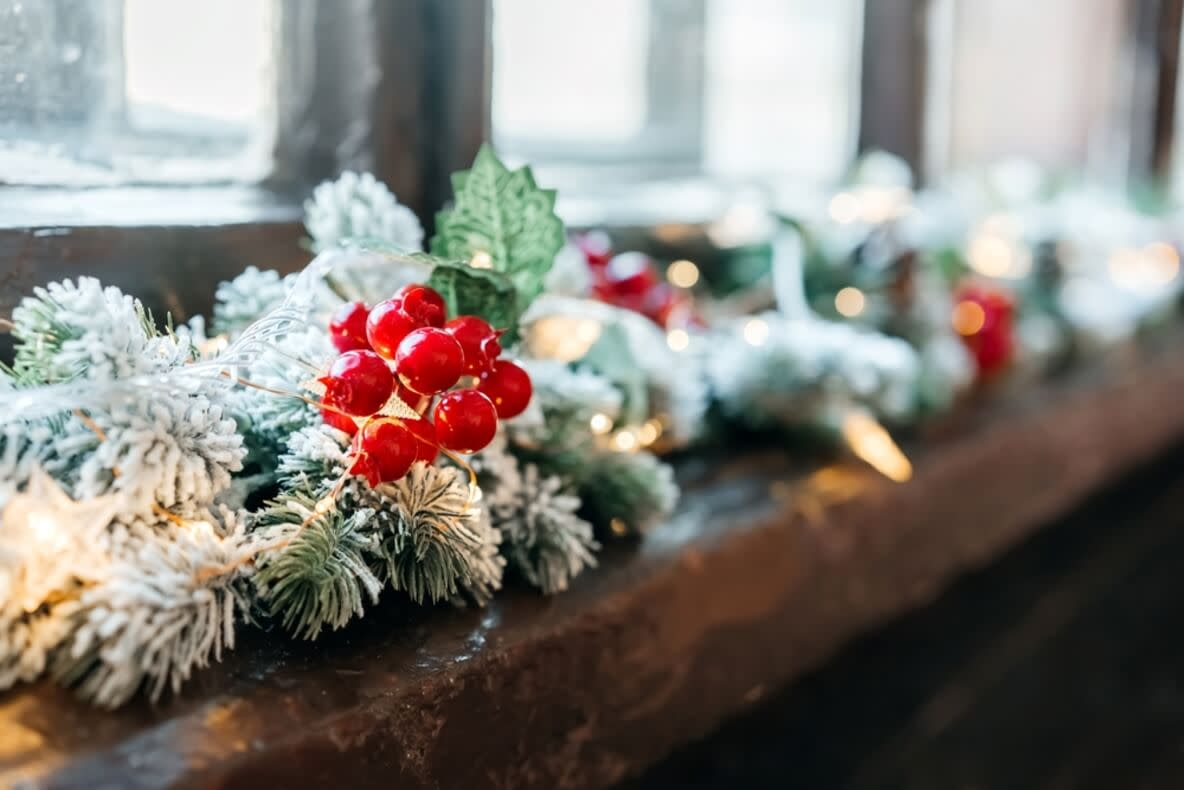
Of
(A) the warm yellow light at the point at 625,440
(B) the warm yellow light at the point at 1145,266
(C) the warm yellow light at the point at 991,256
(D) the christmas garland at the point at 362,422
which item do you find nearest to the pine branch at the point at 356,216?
(D) the christmas garland at the point at 362,422

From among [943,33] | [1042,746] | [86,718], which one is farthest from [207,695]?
[943,33]

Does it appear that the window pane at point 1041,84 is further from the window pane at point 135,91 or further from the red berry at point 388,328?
the red berry at point 388,328

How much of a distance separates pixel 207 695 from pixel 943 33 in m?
1.42

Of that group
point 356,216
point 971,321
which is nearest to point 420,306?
point 356,216

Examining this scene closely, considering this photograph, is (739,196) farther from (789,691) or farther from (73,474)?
(73,474)

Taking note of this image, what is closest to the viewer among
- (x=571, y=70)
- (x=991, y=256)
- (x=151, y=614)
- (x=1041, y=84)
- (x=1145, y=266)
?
(x=151, y=614)

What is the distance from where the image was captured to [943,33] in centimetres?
155

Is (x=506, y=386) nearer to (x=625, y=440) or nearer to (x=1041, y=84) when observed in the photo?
(x=625, y=440)

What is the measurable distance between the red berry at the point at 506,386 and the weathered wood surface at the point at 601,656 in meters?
0.13

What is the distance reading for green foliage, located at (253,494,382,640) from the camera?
1.73 ft

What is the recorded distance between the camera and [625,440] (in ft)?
2.66

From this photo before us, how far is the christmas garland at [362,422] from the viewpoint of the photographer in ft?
1.54

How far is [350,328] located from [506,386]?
0.10 metres

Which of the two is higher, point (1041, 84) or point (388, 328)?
point (1041, 84)
